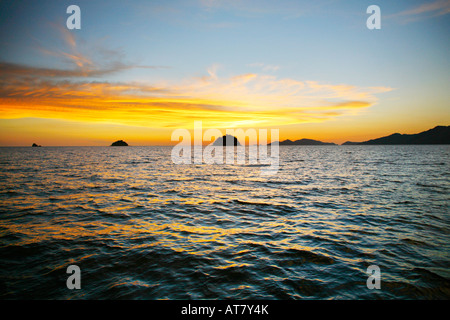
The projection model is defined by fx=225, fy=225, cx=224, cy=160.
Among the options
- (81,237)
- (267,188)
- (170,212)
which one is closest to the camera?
(81,237)

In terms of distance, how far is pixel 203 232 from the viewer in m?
12.0

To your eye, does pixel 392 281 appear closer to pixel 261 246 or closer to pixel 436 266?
pixel 436 266

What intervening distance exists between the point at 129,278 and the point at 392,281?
883 centimetres

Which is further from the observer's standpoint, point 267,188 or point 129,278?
point 267,188

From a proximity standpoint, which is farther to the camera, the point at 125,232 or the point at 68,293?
the point at 125,232

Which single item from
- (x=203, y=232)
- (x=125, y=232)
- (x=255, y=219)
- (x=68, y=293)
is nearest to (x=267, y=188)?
(x=255, y=219)

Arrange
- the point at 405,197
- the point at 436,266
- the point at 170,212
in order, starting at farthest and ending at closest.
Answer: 1. the point at 405,197
2. the point at 170,212
3. the point at 436,266

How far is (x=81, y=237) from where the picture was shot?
11.2m

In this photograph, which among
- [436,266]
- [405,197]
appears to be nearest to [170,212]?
[436,266]

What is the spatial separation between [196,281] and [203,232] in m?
4.54

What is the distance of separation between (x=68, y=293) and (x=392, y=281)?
34.1 ft
